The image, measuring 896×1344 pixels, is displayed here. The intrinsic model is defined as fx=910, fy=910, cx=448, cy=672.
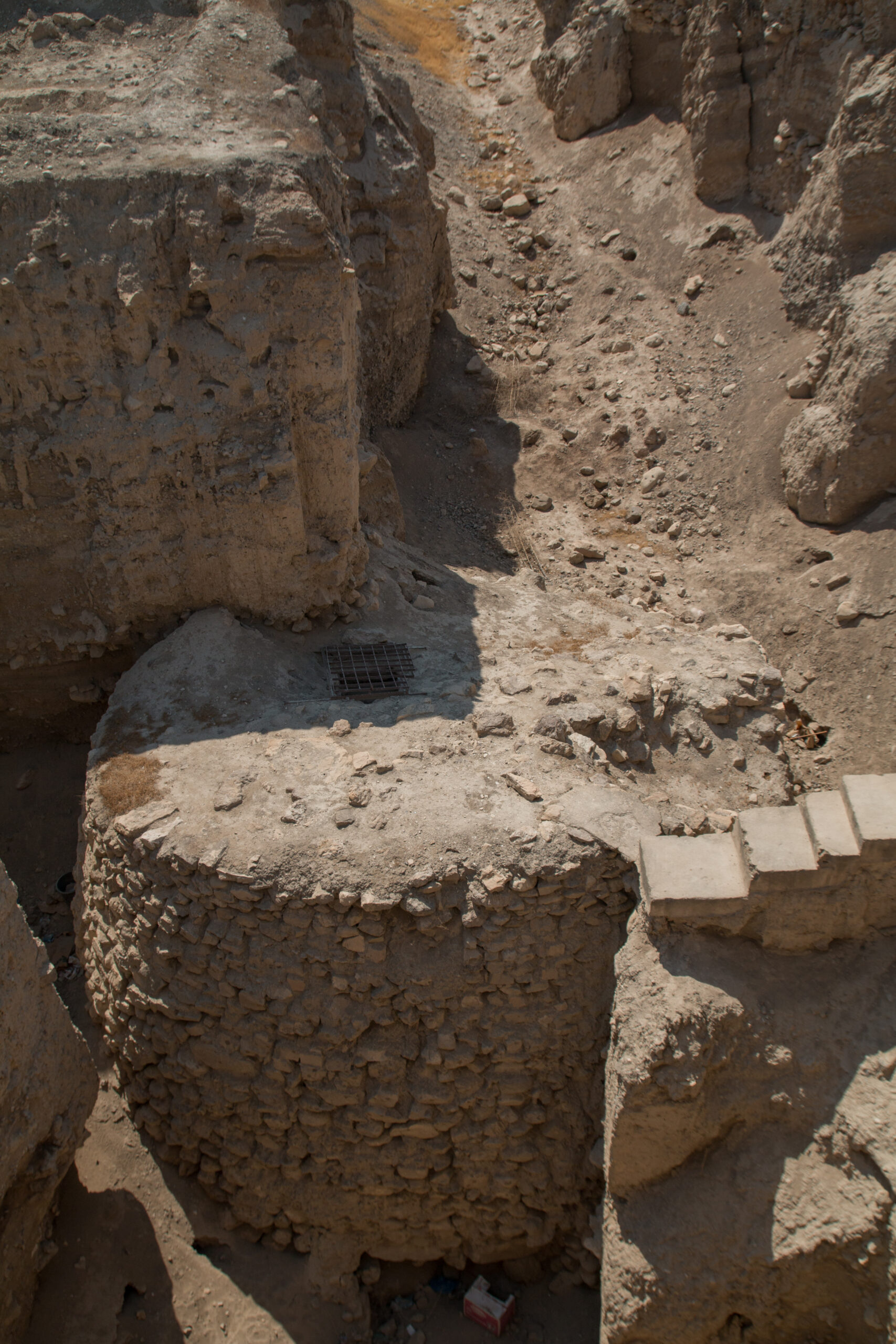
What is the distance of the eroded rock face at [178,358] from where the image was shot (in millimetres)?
5207

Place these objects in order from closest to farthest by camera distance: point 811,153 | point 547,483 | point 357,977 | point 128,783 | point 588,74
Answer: point 357,977, point 128,783, point 811,153, point 547,483, point 588,74

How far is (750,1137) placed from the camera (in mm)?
4098

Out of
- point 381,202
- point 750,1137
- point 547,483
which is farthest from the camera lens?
point 547,483

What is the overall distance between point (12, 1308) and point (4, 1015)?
1.48 m

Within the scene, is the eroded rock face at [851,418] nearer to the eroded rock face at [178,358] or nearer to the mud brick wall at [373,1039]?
the eroded rock face at [178,358]

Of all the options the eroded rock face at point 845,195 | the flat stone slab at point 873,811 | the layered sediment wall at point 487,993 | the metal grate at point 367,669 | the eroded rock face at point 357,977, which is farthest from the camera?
the eroded rock face at point 845,195

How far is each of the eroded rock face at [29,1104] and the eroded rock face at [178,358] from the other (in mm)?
2376

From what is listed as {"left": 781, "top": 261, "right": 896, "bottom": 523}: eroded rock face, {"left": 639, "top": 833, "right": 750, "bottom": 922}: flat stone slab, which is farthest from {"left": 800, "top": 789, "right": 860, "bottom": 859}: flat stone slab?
{"left": 781, "top": 261, "right": 896, "bottom": 523}: eroded rock face

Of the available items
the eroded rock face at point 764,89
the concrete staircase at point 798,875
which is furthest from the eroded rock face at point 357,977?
the eroded rock face at point 764,89

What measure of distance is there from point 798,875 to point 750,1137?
1245mm

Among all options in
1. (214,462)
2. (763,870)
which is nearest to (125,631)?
(214,462)

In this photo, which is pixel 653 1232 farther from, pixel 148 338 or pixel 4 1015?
pixel 148 338

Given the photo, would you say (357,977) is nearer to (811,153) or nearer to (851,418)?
(851,418)

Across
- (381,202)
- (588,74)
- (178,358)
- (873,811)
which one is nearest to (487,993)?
(873,811)
